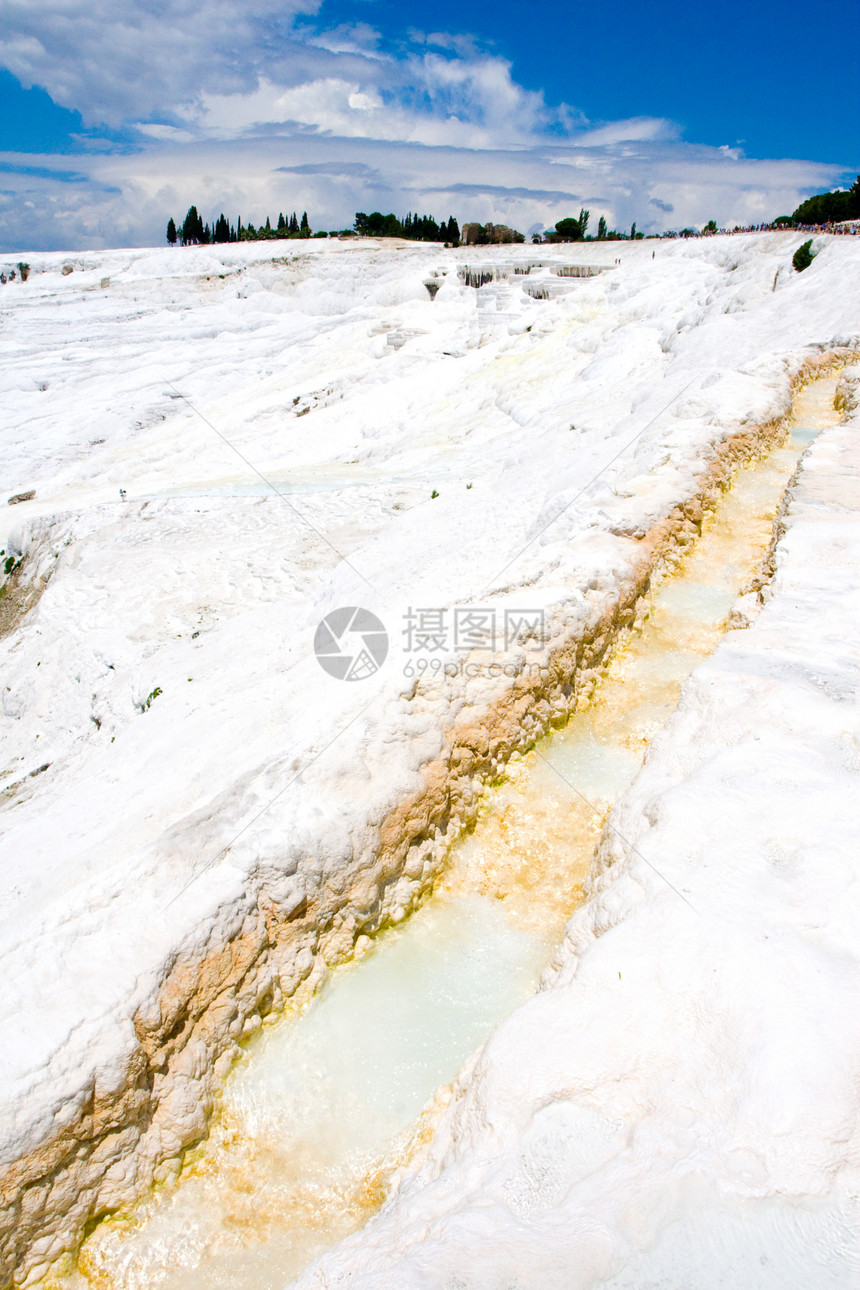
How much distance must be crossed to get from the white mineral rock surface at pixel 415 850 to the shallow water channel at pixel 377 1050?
0.20 m

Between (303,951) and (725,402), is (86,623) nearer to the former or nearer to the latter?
(303,951)

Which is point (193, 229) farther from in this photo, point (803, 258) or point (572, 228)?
point (803, 258)

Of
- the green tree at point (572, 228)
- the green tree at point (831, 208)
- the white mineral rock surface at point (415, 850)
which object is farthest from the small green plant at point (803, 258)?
the green tree at point (572, 228)

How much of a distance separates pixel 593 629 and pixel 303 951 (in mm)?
3382

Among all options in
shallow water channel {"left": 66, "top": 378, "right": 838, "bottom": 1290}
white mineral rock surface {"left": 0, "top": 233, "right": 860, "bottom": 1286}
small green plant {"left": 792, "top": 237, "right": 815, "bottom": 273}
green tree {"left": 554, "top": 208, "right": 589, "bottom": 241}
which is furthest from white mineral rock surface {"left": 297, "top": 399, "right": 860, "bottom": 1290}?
green tree {"left": 554, "top": 208, "right": 589, "bottom": 241}

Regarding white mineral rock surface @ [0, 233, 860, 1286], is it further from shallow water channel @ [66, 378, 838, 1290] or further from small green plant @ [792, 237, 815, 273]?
small green plant @ [792, 237, 815, 273]

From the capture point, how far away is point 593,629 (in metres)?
5.85

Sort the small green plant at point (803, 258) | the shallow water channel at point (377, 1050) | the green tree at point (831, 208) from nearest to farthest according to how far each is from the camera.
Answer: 1. the shallow water channel at point (377, 1050)
2. the small green plant at point (803, 258)
3. the green tree at point (831, 208)

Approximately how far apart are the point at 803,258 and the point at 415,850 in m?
22.3

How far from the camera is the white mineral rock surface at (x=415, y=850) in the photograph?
2484 millimetres

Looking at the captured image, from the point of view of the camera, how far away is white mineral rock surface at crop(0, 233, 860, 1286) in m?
2.48

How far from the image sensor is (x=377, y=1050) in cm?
359

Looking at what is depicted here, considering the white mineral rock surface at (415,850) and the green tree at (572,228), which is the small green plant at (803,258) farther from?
the green tree at (572,228)

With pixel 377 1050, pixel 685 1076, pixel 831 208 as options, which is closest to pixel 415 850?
pixel 377 1050
